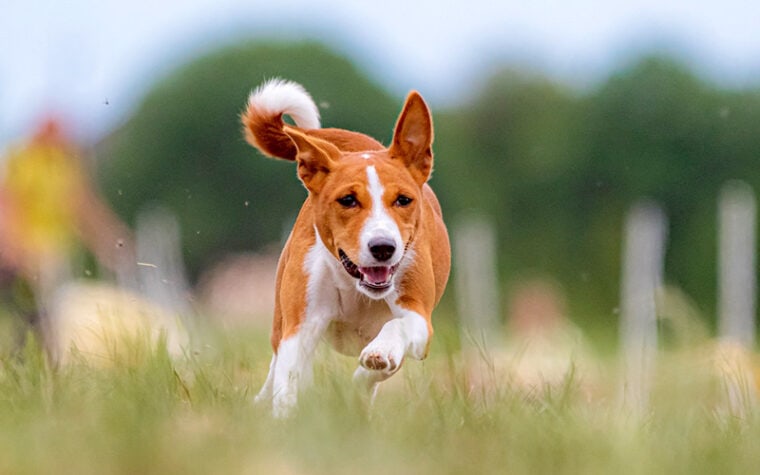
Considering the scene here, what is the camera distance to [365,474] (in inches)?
131

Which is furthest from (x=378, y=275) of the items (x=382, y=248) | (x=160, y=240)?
(x=160, y=240)

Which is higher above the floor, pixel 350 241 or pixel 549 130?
pixel 350 241

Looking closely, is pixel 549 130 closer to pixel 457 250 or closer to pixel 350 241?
pixel 457 250

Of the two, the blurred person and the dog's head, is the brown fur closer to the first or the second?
the dog's head

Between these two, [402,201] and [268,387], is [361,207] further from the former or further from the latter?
[268,387]

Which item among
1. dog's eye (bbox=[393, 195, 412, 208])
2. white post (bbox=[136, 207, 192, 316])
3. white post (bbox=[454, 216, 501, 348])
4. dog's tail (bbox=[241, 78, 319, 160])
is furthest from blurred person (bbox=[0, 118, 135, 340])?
white post (bbox=[136, 207, 192, 316])

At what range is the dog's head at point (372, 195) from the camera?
4.70 metres

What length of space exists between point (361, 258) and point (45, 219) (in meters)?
4.87

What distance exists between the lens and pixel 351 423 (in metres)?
3.95

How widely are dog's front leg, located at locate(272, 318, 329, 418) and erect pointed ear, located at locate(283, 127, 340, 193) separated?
49cm

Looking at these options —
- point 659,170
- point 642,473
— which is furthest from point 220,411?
point 659,170

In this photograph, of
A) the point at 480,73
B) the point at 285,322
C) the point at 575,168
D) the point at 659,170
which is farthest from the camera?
the point at 480,73

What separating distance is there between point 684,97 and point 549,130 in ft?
11.2

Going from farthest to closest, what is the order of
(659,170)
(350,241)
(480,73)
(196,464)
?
(480,73), (659,170), (350,241), (196,464)
